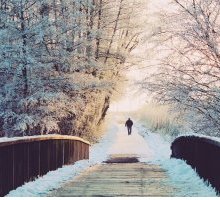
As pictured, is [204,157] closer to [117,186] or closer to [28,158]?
[117,186]

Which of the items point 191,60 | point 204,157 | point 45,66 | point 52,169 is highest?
point 45,66

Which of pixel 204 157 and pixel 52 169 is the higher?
pixel 204 157

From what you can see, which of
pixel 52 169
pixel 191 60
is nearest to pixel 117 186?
pixel 52 169

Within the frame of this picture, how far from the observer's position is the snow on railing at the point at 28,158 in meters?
7.54

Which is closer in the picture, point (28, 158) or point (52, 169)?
point (28, 158)

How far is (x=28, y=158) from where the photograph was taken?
8984 millimetres

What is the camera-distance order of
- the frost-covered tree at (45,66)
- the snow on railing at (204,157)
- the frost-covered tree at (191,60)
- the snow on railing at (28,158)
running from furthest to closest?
the frost-covered tree at (45,66) < the frost-covered tree at (191,60) < the snow on railing at (204,157) < the snow on railing at (28,158)

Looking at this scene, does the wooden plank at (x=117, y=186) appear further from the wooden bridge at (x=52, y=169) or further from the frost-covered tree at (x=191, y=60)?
the frost-covered tree at (x=191, y=60)

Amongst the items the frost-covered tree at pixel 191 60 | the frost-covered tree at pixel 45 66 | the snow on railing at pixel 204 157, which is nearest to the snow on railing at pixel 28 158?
the snow on railing at pixel 204 157

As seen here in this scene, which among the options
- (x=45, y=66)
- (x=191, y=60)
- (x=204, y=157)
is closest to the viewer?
(x=204, y=157)

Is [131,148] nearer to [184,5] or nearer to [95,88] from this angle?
[95,88]

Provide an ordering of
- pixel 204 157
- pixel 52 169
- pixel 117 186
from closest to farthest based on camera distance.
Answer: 1. pixel 117 186
2. pixel 204 157
3. pixel 52 169

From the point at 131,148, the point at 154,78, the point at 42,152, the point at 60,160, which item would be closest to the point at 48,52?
the point at 154,78

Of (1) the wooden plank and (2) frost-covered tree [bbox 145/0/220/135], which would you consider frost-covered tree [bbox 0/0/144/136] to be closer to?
(2) frost-covered tree [bbox 145/0/220/135]
